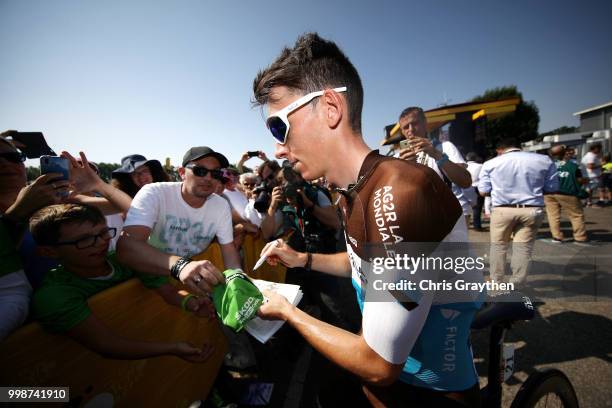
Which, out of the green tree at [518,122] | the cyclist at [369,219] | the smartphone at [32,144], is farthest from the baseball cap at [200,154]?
the green tree at [518,122]

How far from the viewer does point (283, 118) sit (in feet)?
4.90

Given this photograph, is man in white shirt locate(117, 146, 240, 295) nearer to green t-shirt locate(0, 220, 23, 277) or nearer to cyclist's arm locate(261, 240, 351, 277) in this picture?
green t-shirt locate(0, 220, 23, 277)

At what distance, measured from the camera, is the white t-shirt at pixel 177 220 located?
2.71 metres

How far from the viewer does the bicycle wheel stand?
1.57 metres

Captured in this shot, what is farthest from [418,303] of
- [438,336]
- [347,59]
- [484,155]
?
[484,155]

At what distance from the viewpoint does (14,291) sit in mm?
1810

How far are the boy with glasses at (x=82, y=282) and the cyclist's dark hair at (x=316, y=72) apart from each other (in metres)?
1.70

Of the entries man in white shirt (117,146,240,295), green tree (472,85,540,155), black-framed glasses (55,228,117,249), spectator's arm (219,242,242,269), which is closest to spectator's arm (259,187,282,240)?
man in white shirt (117,146,240,295)

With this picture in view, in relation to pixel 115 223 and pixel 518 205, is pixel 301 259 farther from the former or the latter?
pixel 518 205

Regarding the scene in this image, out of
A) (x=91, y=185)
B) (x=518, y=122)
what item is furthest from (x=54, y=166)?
(x=518, y=122)

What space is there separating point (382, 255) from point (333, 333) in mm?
441

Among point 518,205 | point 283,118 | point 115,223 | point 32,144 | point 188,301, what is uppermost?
point 32,144

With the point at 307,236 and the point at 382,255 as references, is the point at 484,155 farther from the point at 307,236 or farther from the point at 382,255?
the point at 382,255

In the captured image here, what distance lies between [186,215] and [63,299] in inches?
57.4
